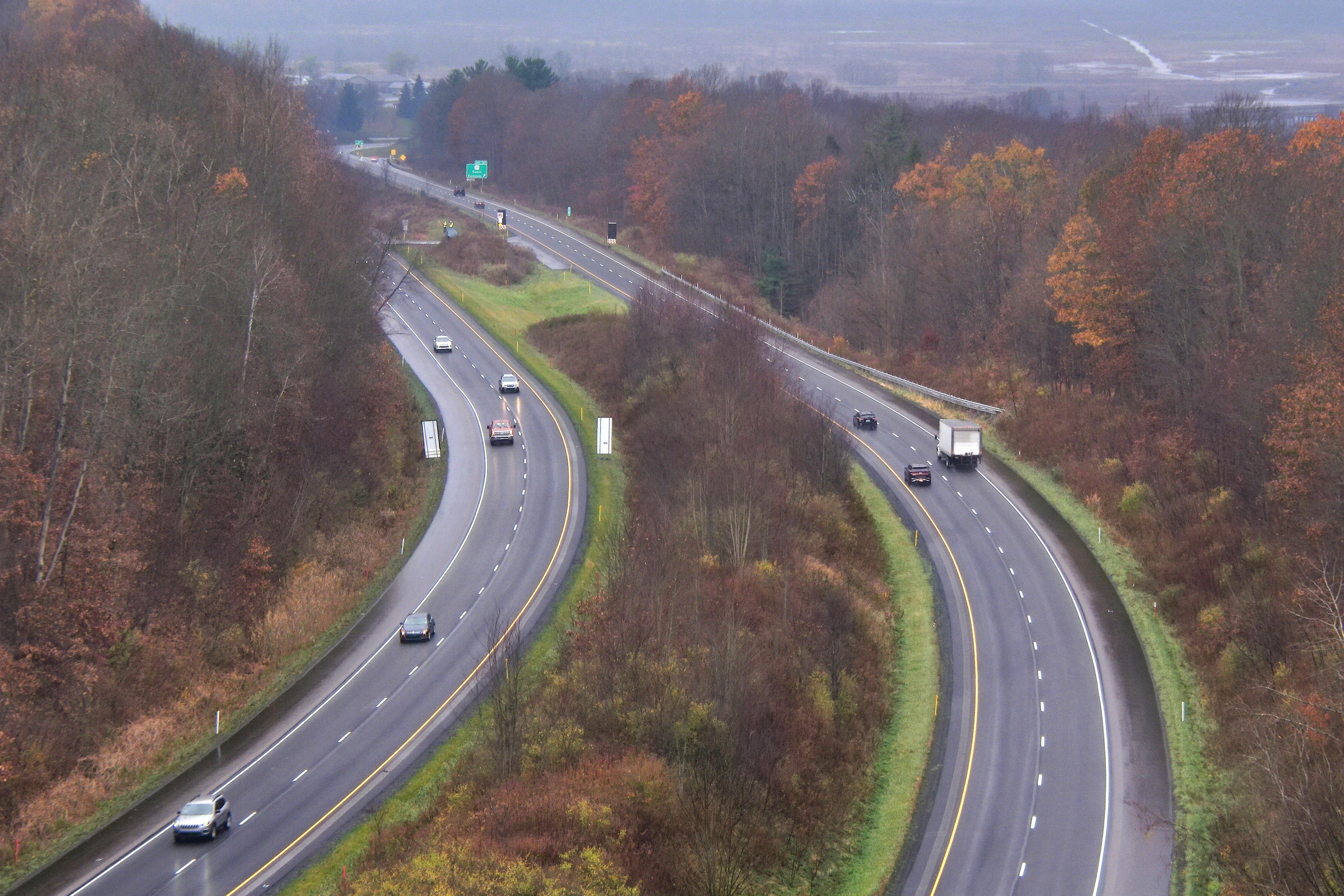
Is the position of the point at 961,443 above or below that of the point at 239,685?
above

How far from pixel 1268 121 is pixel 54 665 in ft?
222

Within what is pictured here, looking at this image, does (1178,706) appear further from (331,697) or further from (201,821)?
(201,821)

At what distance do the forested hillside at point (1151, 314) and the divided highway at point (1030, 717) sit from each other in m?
2.20

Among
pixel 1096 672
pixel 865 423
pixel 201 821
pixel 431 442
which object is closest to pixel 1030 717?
pixel 1096 672

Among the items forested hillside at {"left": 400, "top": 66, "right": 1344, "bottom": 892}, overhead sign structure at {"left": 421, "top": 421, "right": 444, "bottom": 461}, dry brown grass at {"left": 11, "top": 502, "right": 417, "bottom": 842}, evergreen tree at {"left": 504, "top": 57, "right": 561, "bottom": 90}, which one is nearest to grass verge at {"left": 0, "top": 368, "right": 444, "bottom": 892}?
dry brown grass at {"left": 11, "top": 502, "right": 417, "bottom": 842}

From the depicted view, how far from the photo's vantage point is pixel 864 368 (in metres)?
78.1

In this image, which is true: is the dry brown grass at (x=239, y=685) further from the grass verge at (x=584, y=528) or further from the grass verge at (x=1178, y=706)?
the grass verge at (x=1178, y=706)

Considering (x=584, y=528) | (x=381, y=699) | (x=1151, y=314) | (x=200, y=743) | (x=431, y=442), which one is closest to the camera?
(x=200, y=743)

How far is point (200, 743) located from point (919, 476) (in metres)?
34.2

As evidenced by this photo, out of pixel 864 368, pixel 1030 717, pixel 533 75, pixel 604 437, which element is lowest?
pixel 1030 717

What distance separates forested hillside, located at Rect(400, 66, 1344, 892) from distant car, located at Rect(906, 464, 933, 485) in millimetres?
6639

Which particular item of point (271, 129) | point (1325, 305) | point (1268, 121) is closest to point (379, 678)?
point (271, 129)

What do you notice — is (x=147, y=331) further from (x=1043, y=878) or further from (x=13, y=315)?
(x=1043, y=878)

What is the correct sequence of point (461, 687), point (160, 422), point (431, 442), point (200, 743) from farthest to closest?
point (431, 442)
point (160, 422)
point (461, 687)
point (200, 743)
